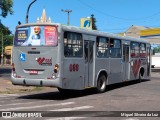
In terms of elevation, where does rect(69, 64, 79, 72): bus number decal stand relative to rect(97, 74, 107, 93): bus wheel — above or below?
above

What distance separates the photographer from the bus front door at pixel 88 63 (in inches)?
681

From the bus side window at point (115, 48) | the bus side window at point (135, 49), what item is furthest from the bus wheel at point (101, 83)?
the bus side window at point (135, 49)

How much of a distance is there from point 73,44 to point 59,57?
3.73 ft

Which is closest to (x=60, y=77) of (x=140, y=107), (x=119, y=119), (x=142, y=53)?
(x=140, y=107)

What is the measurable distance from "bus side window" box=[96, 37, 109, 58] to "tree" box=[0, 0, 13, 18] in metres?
27.9

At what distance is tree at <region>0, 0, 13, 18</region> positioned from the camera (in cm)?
4518

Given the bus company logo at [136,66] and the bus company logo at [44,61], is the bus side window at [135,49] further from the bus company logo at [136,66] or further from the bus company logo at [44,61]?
the bus company logo at [44,61]

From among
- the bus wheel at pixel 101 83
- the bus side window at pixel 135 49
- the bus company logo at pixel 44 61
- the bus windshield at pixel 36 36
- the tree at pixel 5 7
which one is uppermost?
the tree at pixel 5 7

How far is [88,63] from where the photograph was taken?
690 inches

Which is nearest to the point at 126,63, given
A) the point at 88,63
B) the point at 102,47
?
the point at 102,47

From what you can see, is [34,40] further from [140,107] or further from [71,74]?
[140,107]

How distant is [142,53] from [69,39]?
1015 cm

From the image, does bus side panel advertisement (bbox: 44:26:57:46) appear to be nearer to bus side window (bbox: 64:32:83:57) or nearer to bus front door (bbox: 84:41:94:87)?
bus side window (bbox: 64:32:83:57)

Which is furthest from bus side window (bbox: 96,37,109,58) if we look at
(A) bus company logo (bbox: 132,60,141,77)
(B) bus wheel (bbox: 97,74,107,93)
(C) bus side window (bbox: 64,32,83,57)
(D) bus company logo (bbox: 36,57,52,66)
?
(A) bus company logo (bbox: 132,60,141,77)
